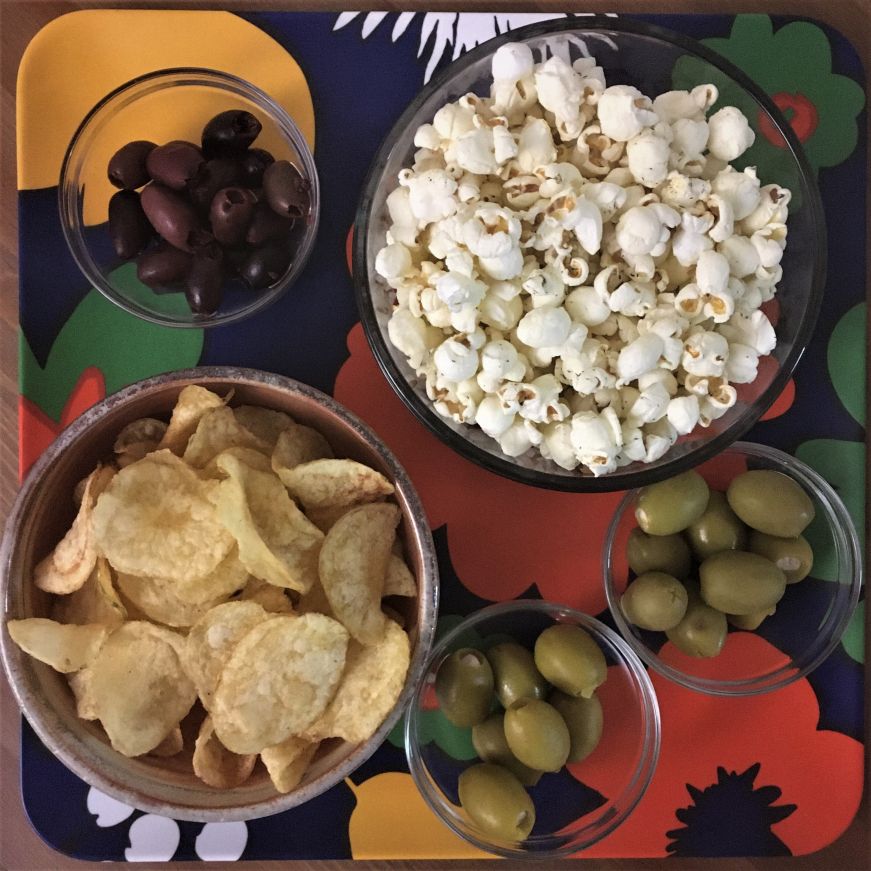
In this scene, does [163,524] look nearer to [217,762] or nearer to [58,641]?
[58,641]

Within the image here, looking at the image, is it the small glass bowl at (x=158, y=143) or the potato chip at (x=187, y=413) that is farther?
the small glass bowl at (x=158, y=143)

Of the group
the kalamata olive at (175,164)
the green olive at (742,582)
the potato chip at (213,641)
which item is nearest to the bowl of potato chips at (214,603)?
the potato chip at (213,641)

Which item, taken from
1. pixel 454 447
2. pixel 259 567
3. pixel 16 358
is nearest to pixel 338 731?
pixel 259 567

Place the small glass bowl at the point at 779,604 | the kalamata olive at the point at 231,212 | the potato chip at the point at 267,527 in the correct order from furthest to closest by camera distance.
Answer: the small glass bowl at the point at 779,604
the kalamata olive at the point at 231,212
the potato chip at the point at 267,527

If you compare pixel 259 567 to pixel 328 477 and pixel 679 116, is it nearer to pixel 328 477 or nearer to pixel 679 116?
pixel 328 477

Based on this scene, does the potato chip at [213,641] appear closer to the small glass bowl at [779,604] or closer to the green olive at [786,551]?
the small glass bowl at [779,604]

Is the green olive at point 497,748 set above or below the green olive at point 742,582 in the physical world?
below

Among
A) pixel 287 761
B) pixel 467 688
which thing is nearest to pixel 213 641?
pixel 287 761
